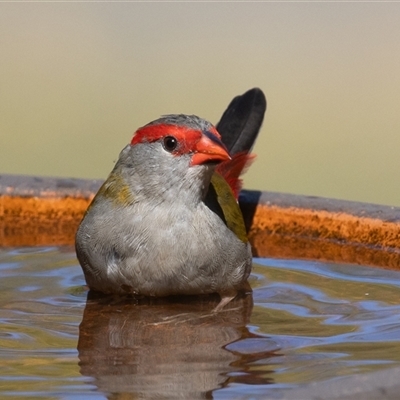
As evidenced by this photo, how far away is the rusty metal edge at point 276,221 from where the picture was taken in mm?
5418

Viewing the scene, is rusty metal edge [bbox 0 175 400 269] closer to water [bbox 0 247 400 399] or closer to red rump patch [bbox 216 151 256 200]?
red rump patch [bbox 216 151 256 200]

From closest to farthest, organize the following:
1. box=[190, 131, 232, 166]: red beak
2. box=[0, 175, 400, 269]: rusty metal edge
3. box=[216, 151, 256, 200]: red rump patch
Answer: box=[190, 131, 232, 166]: red beak, box=[0, 175, 400, 269]: rusty metal edge, box=[216, 151, 256, 200]: red rump patch

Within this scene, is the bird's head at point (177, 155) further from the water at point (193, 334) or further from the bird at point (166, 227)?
the water at point (193, 334)

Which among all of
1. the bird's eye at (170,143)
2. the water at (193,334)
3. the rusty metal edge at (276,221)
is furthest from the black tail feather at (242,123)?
the bird's eye at (170,143)

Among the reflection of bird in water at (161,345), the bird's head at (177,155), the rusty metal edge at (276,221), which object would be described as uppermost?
the bird's head at (177,155)

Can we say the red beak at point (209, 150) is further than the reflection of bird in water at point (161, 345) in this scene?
Yes

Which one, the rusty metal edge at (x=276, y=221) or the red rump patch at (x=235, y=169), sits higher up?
the red rump patch at (x=235, y=169)

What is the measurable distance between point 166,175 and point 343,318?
1049 millimetres

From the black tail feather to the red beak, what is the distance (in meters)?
1.71

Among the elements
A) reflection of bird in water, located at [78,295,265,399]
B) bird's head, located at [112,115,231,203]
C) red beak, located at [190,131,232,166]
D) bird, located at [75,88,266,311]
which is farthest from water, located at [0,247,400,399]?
red beak, located at [190,131,232,166]

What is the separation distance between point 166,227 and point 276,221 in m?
1.21

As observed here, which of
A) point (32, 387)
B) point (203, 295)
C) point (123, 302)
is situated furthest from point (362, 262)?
point (32, 387)

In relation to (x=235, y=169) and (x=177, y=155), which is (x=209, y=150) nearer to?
(x=177, y=155)

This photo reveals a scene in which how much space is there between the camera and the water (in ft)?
10.8
